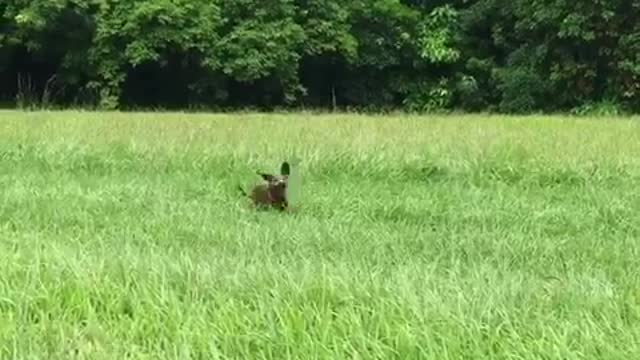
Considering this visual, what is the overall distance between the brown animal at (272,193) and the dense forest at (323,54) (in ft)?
54.9

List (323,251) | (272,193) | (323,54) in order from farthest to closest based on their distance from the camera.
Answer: (323,54)
(272,193)
(323,251)

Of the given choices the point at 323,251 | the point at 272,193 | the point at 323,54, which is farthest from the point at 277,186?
the point at 323,54

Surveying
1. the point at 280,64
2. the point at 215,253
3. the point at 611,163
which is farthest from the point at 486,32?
the point at 215,253

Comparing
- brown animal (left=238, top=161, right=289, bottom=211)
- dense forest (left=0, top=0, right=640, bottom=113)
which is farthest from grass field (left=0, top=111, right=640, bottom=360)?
dense forest (left=0, top=0, right=640, bottom=113)

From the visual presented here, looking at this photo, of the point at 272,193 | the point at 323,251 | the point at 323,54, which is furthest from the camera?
the point at 323,54

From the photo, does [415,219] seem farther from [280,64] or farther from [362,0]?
[362,0]

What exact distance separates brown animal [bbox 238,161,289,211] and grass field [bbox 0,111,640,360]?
0.15 metres

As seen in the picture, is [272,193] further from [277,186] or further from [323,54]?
[323,54]

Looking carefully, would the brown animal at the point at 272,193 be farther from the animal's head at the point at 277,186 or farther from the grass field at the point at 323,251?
the grass field at the point at 323,251

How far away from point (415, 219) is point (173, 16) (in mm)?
17420

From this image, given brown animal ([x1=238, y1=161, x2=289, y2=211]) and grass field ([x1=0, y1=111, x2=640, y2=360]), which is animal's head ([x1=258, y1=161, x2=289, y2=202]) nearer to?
brown animal ([x1=238, y1=161, x2=289, y2=211])

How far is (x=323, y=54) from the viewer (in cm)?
2589

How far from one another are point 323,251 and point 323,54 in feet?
68.6

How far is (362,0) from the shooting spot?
2647 cm
